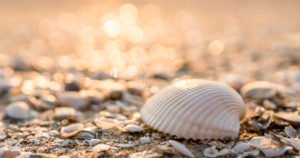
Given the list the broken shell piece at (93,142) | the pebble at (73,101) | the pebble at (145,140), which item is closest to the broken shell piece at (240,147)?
the pebble at (145,140)

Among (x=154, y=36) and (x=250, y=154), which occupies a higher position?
(x=154, y=36)

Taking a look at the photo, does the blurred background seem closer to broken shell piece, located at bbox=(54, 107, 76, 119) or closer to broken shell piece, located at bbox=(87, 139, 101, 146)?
broken shell piece, located at bbox=(54, 107, 76, 119)

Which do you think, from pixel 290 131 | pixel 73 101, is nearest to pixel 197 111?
pixel 290 131

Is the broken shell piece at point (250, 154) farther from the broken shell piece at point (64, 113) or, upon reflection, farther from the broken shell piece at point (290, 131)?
the broken shell piece at point (64, 113)

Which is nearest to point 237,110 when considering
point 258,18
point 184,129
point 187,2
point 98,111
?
point 184,129

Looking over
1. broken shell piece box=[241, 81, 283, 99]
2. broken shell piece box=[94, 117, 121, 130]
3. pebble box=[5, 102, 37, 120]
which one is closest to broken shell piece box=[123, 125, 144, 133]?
broken shell piece box=[94, 117, 121, 130]

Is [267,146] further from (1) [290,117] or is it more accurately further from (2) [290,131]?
(1) [290,117]
